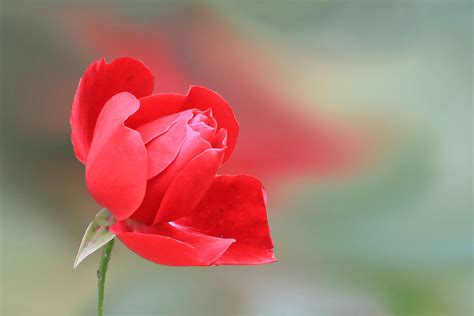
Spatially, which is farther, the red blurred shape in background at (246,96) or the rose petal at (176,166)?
the red blurred shape in background at (246,96)

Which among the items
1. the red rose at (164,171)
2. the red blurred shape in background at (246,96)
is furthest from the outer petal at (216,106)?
the red blurred shape in background at (246,96)

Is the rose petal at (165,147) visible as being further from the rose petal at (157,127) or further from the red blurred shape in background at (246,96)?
the red blurred shape in background at (246,96)

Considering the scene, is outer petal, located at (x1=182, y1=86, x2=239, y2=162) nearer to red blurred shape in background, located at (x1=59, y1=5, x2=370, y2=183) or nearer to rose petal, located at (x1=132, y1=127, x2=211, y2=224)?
rose petal, located at (x1=132, y1=127, x2=211, y2=224)

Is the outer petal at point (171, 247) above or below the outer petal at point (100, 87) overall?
below

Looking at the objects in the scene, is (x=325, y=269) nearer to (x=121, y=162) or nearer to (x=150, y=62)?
(x=150, y=62)

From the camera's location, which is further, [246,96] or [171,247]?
[246,96]

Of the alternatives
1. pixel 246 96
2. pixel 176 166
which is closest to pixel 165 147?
pixel 176 166

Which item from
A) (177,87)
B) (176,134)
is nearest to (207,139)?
(176,134)

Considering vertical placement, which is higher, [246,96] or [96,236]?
[246,96]

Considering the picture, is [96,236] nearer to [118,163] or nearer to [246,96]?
[118,163]
